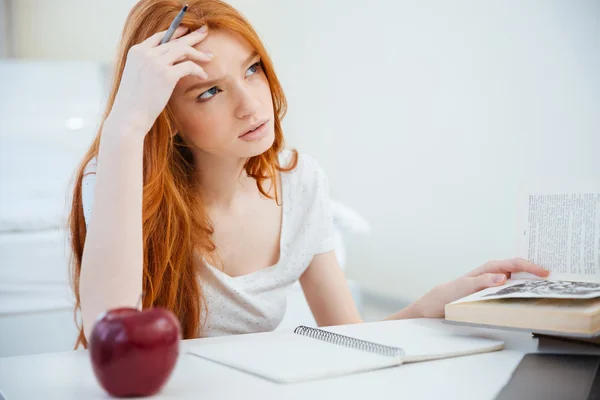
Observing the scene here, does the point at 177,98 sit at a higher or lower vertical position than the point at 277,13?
lower

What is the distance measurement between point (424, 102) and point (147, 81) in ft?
6.24

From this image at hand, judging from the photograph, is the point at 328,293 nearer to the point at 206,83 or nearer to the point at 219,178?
the point at 219,178

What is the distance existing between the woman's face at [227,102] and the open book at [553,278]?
1.43 ft

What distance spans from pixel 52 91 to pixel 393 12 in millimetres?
1464

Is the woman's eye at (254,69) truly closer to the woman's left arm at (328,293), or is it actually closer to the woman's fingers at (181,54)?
the woman's fingers at (181,54)

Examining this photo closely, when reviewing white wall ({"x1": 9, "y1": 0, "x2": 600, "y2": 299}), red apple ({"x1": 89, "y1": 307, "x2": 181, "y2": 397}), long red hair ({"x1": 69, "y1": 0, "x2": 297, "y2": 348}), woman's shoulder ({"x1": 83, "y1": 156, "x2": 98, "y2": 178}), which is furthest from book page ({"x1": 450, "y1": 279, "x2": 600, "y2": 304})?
white wall ({"x1": 9, "y1": 0, "x2": 600, "y2": 299})

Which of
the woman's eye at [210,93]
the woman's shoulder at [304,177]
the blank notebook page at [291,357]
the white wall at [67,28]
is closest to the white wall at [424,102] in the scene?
the white wall at [67,28]

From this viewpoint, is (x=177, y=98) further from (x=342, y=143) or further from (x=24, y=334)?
(x=342, y=143)

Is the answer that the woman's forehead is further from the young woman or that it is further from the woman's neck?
the woman's neck

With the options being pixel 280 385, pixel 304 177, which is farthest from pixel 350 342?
pixel 304 177

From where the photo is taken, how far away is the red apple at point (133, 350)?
0.61 meters

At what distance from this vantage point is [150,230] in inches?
46.3

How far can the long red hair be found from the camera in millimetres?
1151

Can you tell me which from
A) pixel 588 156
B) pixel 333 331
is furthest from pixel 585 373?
pixel 588 156
